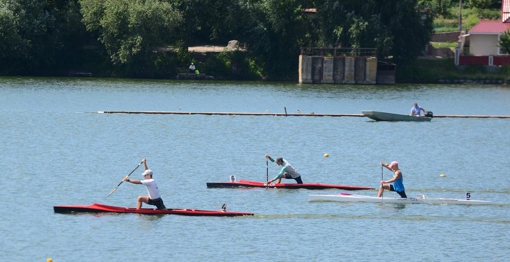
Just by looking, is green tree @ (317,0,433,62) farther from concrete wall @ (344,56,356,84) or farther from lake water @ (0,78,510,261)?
lake water @ (0,78,510,261)

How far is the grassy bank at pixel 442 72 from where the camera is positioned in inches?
3947

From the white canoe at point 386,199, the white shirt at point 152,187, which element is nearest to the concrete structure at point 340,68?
the white canoe at point 386,199

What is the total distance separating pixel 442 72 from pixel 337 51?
33.1ft

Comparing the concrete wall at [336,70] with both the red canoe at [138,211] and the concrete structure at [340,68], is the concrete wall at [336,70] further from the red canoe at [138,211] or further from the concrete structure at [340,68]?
the red canoe at [138,211]

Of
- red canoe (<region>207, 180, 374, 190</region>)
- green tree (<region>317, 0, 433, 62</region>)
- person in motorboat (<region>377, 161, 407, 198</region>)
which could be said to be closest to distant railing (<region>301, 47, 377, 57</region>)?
green tree (<region>317, 0, 433, 62</region>)

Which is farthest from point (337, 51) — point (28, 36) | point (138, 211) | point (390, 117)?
point (138, 211)

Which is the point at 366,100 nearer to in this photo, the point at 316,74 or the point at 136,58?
the point at 316,74

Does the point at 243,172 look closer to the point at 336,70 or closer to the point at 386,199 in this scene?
the point at 386,199

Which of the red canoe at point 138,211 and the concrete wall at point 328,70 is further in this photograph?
the concrete wall at point 328,70

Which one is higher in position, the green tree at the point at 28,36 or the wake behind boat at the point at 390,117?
the green tree at the point at 28,36

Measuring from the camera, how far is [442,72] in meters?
101

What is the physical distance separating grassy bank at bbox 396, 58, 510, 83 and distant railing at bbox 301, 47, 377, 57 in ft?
17.1

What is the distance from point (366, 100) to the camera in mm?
84125

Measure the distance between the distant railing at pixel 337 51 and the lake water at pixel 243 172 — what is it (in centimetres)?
1013
